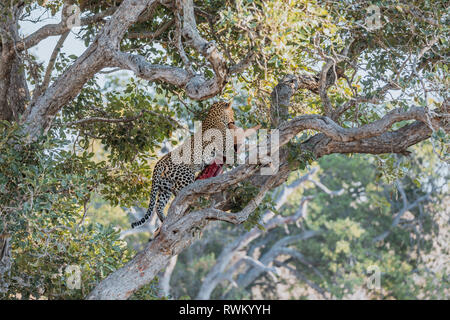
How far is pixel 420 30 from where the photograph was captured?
556 centimetres

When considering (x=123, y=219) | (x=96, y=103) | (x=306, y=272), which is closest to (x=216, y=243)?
(x=306, y=272)

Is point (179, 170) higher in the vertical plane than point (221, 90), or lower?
lower

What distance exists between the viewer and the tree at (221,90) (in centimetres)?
509

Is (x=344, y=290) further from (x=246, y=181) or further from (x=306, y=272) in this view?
(x=246, y=181)

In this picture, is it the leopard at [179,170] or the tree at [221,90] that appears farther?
the leopard at [179,170]

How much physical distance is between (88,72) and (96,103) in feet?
4.95

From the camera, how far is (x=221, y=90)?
5.14 m

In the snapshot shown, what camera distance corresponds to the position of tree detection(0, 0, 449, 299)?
509 centimetres

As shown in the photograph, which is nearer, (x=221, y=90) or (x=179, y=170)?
(x=221, y=90)

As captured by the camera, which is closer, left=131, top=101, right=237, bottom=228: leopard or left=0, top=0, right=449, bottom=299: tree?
left=0, top=0, right=449, bottom=299: tree
